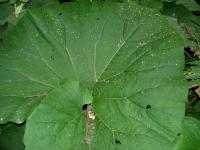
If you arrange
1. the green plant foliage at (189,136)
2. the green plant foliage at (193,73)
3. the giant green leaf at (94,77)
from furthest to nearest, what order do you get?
the green plant foliage at (193,73)
the green plant foliage at (189,136)
the giant green leaf at (94,77)

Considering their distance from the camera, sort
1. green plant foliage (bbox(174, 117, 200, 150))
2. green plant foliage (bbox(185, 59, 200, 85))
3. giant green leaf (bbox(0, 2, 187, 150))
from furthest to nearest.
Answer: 1. green plant foliage (bbox(185, 59, 200, 85))
2. green plant foliage (bbox(174, 117, 200, 150))
3. giant green leaf (bbox(0, 2, 187, 150))

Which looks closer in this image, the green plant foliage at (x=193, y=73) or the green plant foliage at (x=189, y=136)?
the green plant foliage at (x=189, y=136)

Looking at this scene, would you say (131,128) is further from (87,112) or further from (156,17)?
(156,17)

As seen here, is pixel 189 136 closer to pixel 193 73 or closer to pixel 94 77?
pixel 193 73

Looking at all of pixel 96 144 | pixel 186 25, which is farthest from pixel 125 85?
pixel 186 25

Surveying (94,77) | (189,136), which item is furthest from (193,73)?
(94,77)
